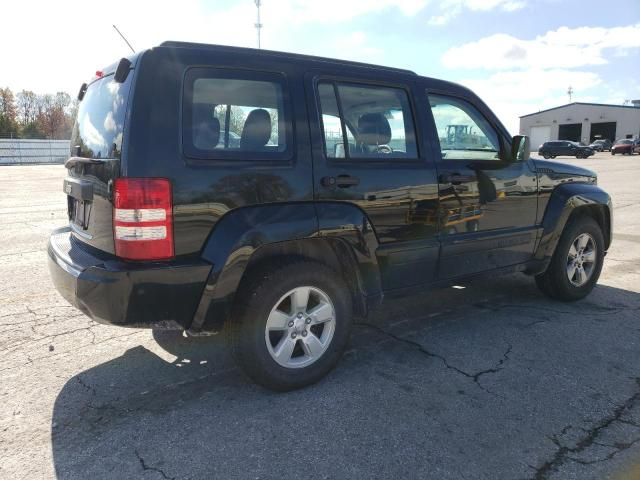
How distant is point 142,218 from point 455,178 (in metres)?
2.28

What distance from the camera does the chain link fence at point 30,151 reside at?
4228cm

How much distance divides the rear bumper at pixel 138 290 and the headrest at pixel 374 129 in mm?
1430

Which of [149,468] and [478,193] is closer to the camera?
[149,468]

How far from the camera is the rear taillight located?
2535mm

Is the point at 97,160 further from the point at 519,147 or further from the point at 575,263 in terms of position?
the point at 575,263

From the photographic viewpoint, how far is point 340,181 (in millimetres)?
3115

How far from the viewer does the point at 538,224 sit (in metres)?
4.46

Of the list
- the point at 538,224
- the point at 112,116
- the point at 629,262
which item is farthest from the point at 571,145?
the point at 112,116

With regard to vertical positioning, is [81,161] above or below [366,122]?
below

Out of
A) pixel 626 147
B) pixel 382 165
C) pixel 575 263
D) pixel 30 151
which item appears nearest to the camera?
pixel 382 165

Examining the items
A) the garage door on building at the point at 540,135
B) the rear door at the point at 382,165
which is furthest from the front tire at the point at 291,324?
the garage door on building at the point at 540,135

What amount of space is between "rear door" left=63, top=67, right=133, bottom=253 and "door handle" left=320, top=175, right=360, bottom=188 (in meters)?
1.18

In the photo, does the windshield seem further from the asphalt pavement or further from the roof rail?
the asphalt pavement

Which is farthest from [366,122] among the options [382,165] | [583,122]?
[583,122]
